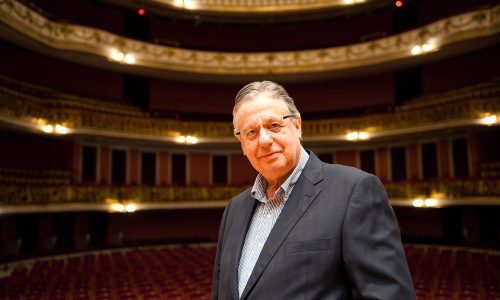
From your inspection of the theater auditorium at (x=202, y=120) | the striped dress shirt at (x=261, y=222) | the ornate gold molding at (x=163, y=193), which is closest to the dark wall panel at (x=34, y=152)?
the theater auditorium at (x=202, y=120)

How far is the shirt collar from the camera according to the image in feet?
4.80

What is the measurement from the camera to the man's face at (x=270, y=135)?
1.44 metres

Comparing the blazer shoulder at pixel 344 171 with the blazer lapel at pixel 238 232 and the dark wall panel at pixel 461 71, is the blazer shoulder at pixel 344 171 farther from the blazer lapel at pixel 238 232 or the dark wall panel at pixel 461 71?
the dark wall panel at pixel 461 71

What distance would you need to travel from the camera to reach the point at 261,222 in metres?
1.52

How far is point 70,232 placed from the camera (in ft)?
49.9

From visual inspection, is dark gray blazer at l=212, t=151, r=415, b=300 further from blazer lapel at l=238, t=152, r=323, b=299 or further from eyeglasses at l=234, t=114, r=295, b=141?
eyeglasses at l=234, t=114, r=295, b=141

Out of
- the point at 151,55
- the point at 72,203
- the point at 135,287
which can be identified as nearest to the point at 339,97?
the point at 151,55

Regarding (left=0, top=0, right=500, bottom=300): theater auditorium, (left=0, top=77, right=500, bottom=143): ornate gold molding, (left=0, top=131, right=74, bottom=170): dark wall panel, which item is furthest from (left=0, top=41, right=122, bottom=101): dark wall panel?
(left=0, top=131, right=74, bottom=170): dark wall panel

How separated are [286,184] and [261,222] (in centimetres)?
19

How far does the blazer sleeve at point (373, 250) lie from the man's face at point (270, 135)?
0.32 m

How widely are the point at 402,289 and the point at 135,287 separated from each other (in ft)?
26.4

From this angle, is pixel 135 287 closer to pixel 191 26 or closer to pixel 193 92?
pixel 193 92

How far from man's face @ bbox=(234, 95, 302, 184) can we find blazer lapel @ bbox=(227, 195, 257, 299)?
0.72ft

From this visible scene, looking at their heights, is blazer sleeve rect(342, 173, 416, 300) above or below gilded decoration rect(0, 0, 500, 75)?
below
